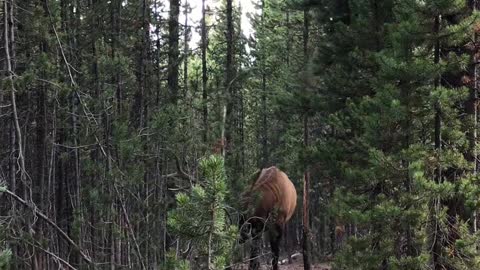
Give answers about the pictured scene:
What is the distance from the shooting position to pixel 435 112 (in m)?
6.89

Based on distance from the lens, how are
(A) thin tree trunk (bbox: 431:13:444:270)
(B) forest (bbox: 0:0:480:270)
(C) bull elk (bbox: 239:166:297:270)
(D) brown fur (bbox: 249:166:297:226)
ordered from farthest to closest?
(D) brown fur (bbox: 249:166:297:226) → (C) bull elk (bbox: 239:166:297:270) → (A) thin tree trunk (bbox: 431:13:444:270) → (B) forest (bbox: 0:0:480:270)

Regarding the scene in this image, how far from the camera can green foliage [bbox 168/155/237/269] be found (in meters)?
3.87

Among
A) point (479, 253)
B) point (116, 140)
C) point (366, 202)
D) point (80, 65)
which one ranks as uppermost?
point (80, 65)

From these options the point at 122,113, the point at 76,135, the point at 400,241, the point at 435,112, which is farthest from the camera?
the point at 122,113

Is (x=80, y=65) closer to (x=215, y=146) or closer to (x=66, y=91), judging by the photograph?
(x=215, y=146)

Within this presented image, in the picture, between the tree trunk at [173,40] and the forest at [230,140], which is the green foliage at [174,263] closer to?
the forest at [230,140]

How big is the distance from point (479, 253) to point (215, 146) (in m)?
6.92

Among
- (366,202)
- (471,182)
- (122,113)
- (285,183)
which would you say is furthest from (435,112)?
(285,183)

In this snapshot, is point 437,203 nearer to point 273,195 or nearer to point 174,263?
point 174,263

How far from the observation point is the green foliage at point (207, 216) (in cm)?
387

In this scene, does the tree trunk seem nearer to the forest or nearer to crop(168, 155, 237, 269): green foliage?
the forest

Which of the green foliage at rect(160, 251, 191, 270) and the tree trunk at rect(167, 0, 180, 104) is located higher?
the tree trunk at rect(167, 0, 180, 104)

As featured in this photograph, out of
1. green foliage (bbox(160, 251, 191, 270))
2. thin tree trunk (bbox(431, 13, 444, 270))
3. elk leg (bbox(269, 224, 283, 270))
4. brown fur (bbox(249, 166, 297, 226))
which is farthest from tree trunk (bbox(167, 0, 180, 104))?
green foliage (bbox(160, 251, 191, 270))

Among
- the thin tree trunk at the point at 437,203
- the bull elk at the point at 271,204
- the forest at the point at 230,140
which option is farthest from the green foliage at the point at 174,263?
the bull elk at the point at 271,204
